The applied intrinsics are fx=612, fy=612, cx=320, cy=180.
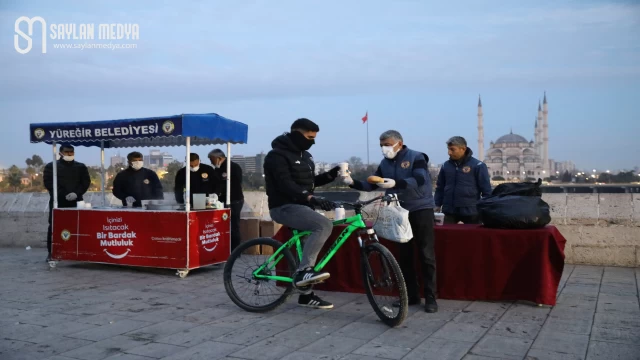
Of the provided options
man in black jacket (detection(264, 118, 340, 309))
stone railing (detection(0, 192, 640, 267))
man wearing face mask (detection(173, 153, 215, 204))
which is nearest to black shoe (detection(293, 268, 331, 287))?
man in black jacket (detection(264, 118, 340, 309))

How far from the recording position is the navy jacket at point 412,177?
5.80 meters

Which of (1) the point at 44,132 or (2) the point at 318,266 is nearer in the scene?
(2) the point at 318,266

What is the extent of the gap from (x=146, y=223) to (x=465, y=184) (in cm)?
437

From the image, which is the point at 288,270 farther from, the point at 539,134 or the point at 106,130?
the point at 539,134

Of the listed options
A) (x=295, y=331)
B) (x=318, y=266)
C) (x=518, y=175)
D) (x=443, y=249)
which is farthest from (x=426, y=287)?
(x=518, y=175)

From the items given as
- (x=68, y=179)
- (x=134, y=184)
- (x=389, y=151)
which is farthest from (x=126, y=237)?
(x=389, y=151)

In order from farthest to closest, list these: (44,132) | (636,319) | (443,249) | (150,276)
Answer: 1. (44,132)
2. (150,276)
3. (443,249)
4. (636,319)

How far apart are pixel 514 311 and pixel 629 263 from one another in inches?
146

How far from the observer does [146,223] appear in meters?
8.51

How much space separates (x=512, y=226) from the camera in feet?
20.3

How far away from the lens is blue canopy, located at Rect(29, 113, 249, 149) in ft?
26.4

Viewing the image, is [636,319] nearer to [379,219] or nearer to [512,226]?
[512,226]

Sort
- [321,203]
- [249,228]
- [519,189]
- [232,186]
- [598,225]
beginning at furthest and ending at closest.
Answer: [249,228]
[232,186]
[598,225]
[519,189]
[321,203]

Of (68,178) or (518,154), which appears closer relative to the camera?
(68,178)
